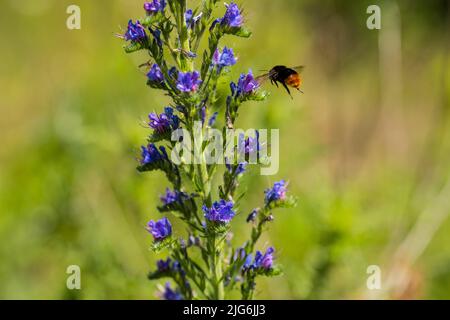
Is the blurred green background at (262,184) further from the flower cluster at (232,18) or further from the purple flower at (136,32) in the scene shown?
the purple flower at (136,32)

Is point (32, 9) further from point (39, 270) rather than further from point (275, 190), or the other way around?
point (275, 190)

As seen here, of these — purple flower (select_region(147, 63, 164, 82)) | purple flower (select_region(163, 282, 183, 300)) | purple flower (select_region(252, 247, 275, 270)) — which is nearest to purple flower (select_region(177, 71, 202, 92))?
purple flower (select_region(147, 63, 164, 82))

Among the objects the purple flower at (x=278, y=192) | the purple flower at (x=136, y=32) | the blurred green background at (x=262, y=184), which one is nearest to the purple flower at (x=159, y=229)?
the purple flower at (x=278, y=192)

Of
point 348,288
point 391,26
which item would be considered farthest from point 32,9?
point 348,288

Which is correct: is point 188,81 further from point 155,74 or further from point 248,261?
point 248,261

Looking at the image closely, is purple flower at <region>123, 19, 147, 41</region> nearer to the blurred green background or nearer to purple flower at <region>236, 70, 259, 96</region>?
purple flower at <region>236, 70, 259, 96</region>

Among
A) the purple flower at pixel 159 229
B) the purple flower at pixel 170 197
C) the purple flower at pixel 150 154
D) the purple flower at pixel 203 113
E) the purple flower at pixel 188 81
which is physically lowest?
the purple flower at pixel 159 229
